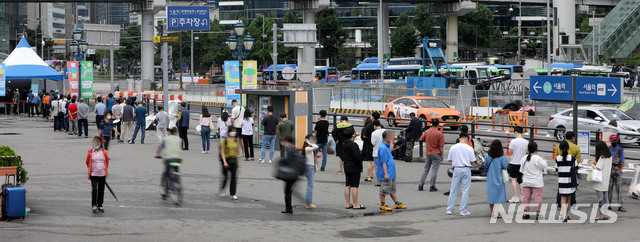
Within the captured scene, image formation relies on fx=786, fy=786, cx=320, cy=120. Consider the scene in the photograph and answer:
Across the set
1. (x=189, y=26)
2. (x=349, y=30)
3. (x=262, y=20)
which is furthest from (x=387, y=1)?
(x=189, y=26)

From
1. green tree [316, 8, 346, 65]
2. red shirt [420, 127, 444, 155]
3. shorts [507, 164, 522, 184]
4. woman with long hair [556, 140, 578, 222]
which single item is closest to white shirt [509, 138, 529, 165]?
shorts [507, 164, 522, 184]

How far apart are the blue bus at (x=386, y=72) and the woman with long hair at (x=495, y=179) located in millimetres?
56295

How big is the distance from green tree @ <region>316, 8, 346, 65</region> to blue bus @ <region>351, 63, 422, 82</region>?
20477mm

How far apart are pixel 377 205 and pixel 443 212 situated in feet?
4.64

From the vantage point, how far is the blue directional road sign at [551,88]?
17.9 m

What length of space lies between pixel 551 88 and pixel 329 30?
78745 mm

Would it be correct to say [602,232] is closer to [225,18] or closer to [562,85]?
[562,85]

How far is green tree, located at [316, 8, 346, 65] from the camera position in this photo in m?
95.2

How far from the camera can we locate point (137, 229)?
510 inches

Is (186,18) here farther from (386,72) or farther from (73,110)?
(386,72)

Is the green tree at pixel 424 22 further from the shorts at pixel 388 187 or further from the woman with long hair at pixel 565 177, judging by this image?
the woman with long hair at pixel 565 177

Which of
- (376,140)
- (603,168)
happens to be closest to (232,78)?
(376,140)

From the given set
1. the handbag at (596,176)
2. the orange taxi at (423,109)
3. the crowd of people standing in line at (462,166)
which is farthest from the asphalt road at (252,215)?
the orange taxi at (423,109)

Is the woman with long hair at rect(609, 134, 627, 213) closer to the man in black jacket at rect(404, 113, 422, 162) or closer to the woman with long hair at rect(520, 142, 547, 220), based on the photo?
the woman with long hair at rect(520, 142, 547, 220)
